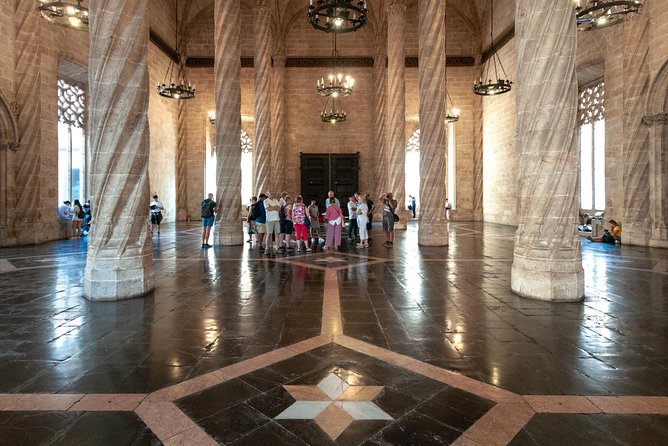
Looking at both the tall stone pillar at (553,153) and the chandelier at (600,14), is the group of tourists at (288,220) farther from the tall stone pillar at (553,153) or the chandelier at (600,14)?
the chandelier at (600,14)

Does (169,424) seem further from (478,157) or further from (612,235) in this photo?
(478,157)

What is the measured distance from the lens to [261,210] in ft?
35.2

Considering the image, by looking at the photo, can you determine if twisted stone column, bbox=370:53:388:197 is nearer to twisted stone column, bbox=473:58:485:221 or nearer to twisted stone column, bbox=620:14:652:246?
twisted stone column, bbox=473:58:485:221

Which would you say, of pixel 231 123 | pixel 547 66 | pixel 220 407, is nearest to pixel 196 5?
pixel 231 123

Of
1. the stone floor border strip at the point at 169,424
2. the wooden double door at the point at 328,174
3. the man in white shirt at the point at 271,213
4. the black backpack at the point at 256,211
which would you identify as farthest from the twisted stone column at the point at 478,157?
the stone floor border strip at the point at 169,424

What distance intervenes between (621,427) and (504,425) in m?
0.70

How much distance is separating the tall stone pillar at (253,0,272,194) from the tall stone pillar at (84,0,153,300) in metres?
10.6

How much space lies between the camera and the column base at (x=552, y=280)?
5.64m

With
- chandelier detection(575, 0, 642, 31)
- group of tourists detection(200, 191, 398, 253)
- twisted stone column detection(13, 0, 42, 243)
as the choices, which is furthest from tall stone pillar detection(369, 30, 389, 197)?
twisted stone column detection(13, 0, 42, 243)

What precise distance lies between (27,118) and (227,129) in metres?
6.46

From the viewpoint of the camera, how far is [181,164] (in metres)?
25.3

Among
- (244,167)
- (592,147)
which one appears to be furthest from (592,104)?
(244,167)

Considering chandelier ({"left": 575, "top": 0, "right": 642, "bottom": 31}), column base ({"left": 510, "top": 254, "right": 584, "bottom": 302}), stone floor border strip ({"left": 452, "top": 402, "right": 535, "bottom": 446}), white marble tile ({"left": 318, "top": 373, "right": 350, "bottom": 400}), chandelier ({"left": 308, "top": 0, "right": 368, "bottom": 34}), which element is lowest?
stone floor border strip ({"left": 452, "top": 402, "right": 535, "bottom": 446})

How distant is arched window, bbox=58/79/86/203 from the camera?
1659cm
